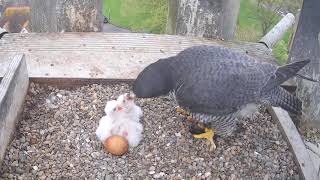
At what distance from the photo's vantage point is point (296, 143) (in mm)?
3008

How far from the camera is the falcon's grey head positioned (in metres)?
2.72

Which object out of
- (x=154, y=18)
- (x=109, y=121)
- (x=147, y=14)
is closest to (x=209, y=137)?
(x=109, y=121)

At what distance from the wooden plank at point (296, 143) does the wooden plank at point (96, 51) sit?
659mm

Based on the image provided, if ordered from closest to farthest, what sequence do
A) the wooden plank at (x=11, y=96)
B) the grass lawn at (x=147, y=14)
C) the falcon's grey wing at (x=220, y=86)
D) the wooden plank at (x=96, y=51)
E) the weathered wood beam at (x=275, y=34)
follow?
the wooden plank at (x=11, y=96), the falcon's grey wing at (x=220, y=86), the wooden plank at (x=96, y=51), the weathered wood beam at (x=275, y=34), the grass lawn at (x=147, y=14)

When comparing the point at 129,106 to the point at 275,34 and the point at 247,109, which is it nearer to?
the point at 247,109

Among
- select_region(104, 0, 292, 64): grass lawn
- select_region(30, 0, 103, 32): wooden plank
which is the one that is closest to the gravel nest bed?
select_region(30, 0, 103, 32): wooden plank

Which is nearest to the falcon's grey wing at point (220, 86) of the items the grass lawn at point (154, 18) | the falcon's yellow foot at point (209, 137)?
the falcon's yellow foot at point (209, 137)

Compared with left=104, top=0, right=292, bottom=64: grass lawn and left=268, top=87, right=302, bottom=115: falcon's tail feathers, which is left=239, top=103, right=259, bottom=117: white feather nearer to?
left=268, top=87, right=302, bottom=115: falcon's tail feathers

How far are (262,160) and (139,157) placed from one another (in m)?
0.77

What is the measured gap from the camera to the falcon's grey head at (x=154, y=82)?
2.72 metres

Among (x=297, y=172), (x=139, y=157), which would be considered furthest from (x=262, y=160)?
(x=139, y=157)

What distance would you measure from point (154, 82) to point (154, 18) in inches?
358

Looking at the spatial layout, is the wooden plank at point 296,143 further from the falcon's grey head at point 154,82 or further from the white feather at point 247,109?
the falcon's grey head at point 154,82

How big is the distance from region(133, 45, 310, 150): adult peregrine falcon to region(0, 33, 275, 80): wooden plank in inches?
24.2
